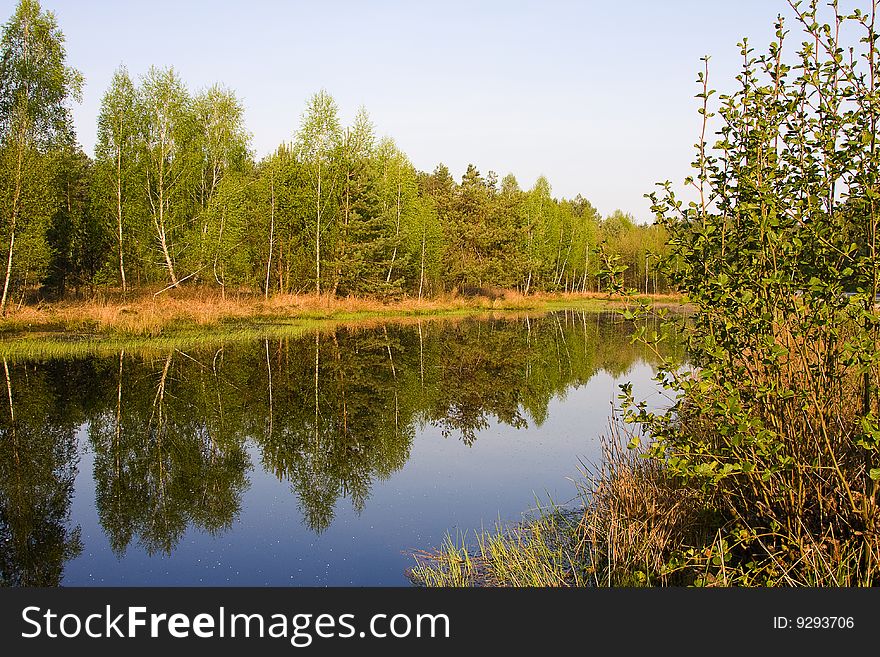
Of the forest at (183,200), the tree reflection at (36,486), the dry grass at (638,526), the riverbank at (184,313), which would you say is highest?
the forest at (183,200)

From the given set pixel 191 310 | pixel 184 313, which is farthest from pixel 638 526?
pixel 191 310

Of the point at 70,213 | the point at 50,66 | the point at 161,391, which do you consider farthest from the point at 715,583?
the point at 70,213

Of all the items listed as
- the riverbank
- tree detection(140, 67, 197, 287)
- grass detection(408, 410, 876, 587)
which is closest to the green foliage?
grass detection(408, 410, 876, 587)

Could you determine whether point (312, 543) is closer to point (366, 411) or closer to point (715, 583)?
point (715, 583)

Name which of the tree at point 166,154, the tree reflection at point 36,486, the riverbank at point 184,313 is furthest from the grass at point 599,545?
the tree at point 166,154

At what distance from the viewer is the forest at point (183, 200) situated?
102ft

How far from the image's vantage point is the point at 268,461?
10.9 m

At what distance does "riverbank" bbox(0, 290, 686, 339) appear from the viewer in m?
27.4

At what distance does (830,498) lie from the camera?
5.20 m

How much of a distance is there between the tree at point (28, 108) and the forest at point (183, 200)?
6cm

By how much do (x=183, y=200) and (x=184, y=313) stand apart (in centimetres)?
1406

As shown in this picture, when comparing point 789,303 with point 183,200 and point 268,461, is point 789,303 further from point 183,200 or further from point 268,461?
point 183,200

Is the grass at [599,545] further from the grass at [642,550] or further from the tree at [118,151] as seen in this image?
the tree at [118,151]
